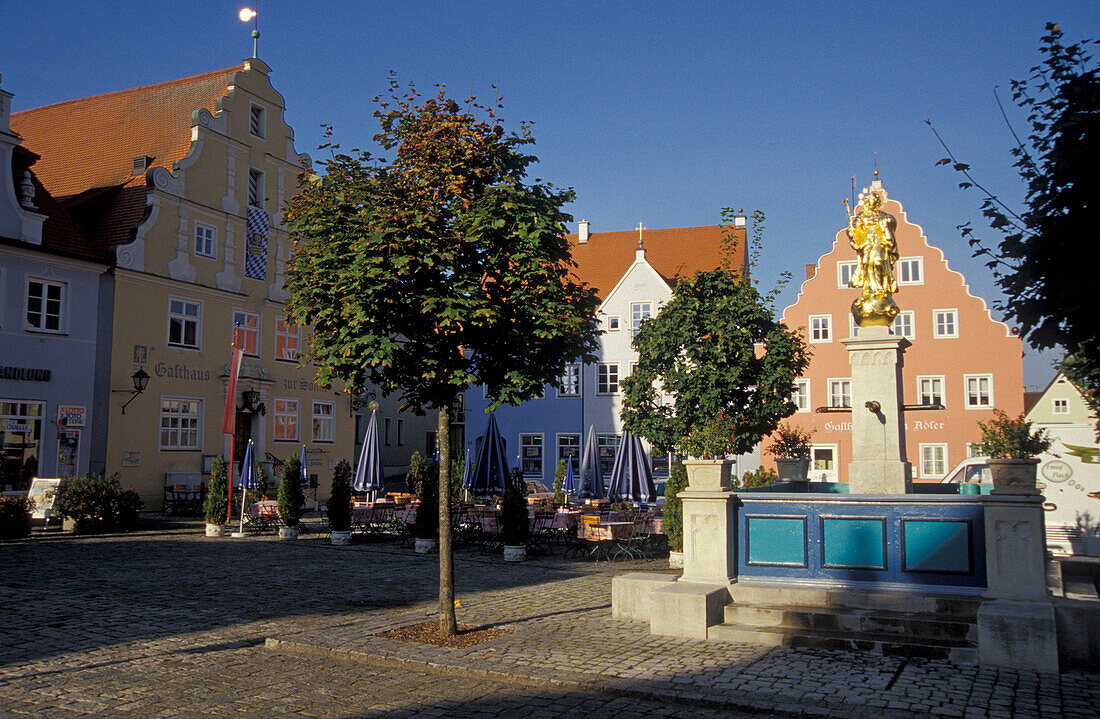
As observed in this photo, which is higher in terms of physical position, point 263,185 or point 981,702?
point 263,185

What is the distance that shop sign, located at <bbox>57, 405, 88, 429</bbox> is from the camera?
74.3ft

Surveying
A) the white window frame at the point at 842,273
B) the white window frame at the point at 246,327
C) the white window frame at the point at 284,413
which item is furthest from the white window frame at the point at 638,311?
the white window frame at the point at 246,327

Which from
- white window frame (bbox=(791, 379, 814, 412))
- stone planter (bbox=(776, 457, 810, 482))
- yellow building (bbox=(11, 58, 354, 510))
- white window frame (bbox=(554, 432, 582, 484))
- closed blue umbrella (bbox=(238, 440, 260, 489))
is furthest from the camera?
white window frame (bbox=(554, 432, 582, 484))

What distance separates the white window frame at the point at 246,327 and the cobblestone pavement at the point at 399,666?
16.5 metres

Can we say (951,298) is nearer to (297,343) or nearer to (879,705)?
(297,343)

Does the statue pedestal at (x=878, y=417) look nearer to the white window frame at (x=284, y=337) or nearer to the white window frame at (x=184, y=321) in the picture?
the white window frame at (x=184, y=321)

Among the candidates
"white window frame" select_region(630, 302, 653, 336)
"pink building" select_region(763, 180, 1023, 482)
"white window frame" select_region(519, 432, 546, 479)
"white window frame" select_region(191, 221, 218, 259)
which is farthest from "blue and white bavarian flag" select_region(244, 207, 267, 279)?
"pink building" select_region(763, 180, 1023, 482)

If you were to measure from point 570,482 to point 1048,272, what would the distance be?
63.7 feet

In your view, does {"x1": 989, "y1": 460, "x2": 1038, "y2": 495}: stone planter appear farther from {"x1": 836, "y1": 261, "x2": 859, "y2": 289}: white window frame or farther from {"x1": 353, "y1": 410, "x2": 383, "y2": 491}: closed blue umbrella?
{"x1": 836, "y1": 261, "x2": 859, "y2": 289}: white window frame

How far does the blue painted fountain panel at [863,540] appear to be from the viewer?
28.4 ft

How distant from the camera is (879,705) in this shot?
6465mm

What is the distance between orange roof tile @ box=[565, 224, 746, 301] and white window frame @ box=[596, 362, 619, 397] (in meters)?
4.53

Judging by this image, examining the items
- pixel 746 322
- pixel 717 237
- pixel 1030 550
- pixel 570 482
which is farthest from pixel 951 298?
pixel 1030 550

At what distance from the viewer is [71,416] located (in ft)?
75.2
